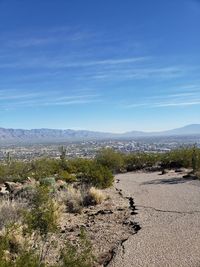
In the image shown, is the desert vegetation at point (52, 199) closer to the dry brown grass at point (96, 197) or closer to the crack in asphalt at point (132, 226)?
the dry brown grass at point (96, 197)

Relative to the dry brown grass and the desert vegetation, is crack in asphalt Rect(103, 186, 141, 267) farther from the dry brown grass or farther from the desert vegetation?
the dry brown grass

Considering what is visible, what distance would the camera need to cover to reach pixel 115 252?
11.1 meters

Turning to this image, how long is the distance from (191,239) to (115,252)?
82.8 inches

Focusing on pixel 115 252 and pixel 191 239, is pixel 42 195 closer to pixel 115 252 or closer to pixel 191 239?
pixel 115 252

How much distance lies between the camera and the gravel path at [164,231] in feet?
33.6

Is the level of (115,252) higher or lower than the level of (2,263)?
lower

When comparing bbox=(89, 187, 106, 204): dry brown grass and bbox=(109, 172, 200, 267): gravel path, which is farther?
bbox=(89, 187, 106, 204): dry brown grass


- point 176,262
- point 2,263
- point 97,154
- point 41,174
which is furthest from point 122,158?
point 2,263

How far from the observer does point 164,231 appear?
12766mm

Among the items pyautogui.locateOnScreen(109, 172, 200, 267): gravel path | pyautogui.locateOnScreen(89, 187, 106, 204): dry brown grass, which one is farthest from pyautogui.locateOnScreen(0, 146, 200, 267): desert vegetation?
pyautogui.locateOnScreen(109, 172, 200, 267): gravel path

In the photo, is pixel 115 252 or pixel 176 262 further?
pixel 115 252

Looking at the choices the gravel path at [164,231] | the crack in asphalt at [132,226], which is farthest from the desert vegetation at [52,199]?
the gravel path at [164,231]

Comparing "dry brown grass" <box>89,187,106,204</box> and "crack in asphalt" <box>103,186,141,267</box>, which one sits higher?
"dry brown grass" <box>89,187,106,204</box>

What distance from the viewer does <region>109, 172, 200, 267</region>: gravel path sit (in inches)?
403
